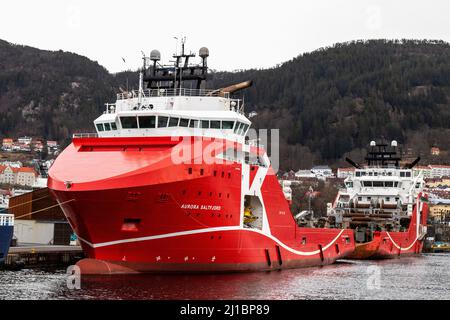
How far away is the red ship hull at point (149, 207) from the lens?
26703 mm

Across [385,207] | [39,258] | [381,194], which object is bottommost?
[39,258]

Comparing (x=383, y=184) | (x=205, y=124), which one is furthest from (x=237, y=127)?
(x=383, y=184)

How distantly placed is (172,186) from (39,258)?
10812mm

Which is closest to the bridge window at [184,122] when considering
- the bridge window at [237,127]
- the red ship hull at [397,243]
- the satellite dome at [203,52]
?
the bridge window at [237,127]

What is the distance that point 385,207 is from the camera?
58.7 meters

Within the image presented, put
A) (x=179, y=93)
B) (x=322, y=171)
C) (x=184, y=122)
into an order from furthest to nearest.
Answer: (x=322, y=171)
(x=179, y=93)
(x=184, y=122)

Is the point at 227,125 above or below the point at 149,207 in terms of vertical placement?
above

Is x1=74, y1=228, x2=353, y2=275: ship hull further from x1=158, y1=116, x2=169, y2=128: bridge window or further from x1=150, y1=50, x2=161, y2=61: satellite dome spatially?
x1=150, y1=50, x2=161, y2=61: satellite dome

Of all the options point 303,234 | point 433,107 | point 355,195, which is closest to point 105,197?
point 303,234

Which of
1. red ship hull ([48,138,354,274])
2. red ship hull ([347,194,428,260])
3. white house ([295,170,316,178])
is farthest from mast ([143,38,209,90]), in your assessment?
white house ([295,170,316,178])

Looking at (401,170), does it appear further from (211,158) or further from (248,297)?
(248,297)

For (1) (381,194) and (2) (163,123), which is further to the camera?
(1) (381,194)

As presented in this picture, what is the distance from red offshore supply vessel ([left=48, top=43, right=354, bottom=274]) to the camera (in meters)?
26.9

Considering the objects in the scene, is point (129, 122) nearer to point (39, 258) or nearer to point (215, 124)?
point (215, 124)
